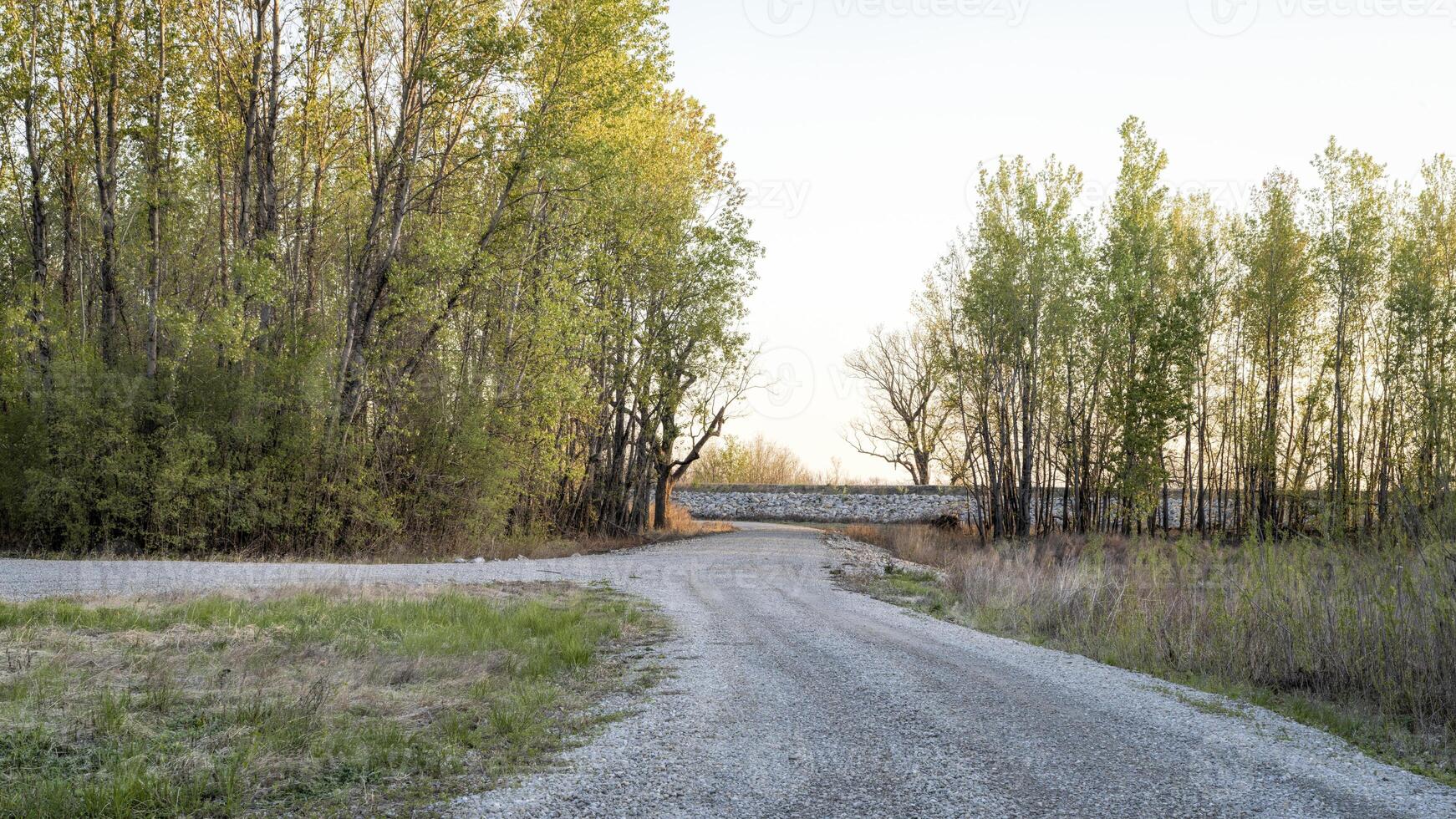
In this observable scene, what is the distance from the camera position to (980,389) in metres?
27.7

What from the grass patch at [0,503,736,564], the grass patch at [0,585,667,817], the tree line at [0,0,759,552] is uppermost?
the tree line at [0,0,759,552]

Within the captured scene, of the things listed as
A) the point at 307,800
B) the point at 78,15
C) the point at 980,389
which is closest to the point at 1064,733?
the point at 307,800

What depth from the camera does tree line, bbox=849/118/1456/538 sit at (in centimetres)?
2609

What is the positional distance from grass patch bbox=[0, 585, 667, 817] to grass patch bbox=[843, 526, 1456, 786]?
501 centimetres

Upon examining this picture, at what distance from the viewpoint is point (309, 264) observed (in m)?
19.0

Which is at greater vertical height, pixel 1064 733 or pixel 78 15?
pixel 78 15

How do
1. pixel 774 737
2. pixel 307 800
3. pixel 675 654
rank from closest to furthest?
pixel 307 800
pixel 774 737
pixel 675 654

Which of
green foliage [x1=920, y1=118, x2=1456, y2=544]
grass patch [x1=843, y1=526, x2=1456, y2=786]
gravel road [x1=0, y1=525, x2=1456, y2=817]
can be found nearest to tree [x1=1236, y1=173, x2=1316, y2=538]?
green foliage [x1=920, y1=118, x2=1456, y2=544]

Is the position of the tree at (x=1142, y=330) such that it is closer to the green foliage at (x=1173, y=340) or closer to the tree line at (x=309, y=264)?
the green foliage at (x=1173, y=340)

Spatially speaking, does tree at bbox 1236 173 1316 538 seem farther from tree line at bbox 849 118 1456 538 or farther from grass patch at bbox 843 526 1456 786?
grass patch at bbox 843 526 1456 786

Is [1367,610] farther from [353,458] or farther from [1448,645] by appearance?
[353,458]

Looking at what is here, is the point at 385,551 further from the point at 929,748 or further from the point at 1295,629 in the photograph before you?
the point at 1295,629

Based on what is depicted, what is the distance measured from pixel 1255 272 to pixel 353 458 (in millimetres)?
27068

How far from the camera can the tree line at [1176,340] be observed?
2609cm
